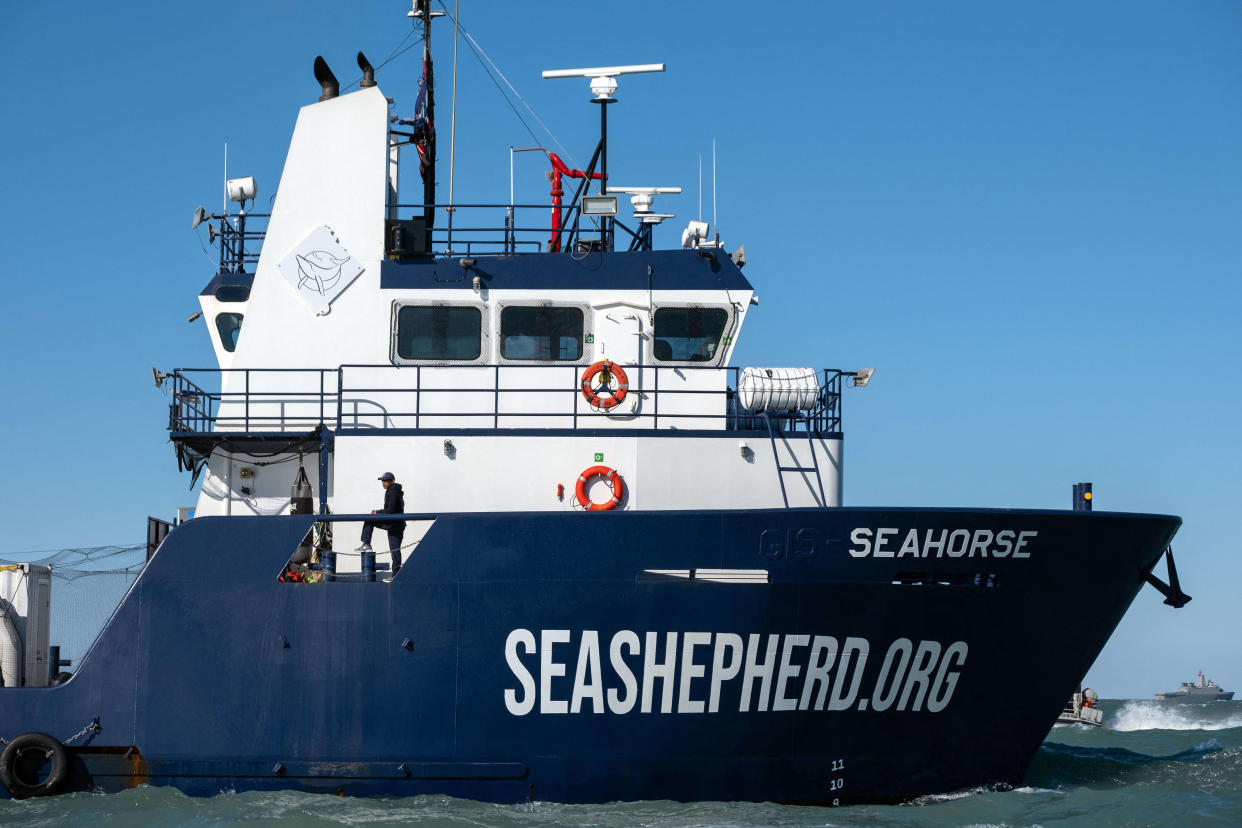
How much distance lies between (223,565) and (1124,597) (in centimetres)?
922

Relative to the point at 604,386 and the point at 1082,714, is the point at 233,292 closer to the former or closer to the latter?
the point at 604,386

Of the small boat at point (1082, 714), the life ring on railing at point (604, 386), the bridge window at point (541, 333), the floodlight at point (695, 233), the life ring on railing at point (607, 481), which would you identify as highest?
the floodlight at point (695, 233)

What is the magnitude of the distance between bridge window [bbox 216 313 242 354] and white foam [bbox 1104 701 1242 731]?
3248 centimetres

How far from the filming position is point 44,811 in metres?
12.5

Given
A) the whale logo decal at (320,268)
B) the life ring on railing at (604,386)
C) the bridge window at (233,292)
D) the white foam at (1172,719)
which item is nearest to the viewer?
the life ring on railing at (604,386)

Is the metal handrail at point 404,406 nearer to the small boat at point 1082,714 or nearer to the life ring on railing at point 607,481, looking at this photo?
the life ring on railing at point 607,481

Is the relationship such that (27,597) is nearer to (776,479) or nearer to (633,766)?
(633,766)

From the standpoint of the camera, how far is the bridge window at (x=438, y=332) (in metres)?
15.4

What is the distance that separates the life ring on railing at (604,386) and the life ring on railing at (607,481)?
0.96 meters

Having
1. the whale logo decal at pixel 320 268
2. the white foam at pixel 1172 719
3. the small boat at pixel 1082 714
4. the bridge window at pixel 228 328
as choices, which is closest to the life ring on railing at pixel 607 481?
the whale logo decal at pixel 320 268

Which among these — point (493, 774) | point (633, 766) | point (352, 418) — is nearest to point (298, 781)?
point (493, 774)

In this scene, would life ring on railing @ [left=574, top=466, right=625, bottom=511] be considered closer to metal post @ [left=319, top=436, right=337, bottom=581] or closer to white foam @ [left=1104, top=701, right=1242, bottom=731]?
metal post @ [left=319, top=436, right=337, bottom=581]

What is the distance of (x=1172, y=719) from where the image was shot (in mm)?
47562

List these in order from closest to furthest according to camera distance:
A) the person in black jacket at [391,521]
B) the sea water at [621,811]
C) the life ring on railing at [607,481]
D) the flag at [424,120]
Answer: the sea water at [621,811]
the person in black jacket at [391,521]
the life ring on railing at [607,481]
the flag at [424,120]
